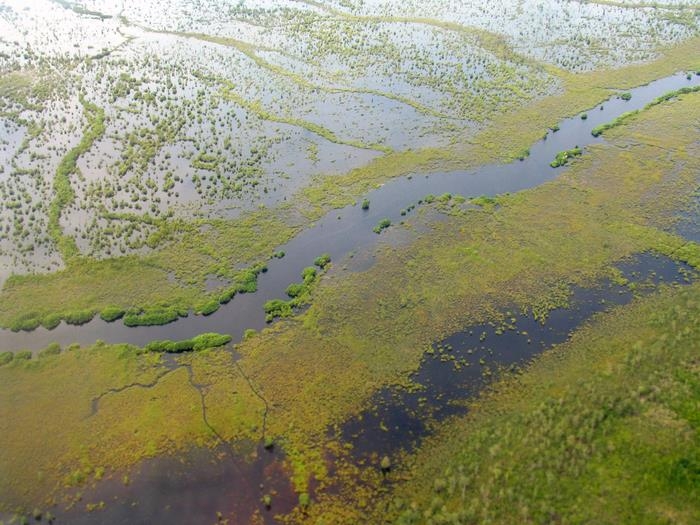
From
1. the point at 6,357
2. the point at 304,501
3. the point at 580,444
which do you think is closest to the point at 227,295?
the point at 6,357

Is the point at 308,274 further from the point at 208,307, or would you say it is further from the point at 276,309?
the point at 208,307

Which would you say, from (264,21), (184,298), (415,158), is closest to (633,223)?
(415,158)

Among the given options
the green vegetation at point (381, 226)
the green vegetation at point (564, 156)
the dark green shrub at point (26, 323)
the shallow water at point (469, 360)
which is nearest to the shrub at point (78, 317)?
the dark green shrub at point (26, 323)

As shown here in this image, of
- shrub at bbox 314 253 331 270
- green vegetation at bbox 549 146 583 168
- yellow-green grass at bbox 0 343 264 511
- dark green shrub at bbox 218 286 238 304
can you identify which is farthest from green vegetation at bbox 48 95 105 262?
green vegetation at bbox 549 146 583 168

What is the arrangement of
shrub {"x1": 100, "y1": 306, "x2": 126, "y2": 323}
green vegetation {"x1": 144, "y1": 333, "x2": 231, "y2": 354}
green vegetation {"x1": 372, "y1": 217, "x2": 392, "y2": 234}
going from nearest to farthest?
green vegetation {"x1": 144, "y1": 333, "x2": 231, "y2": 354} < shrub {"x1": 100, "y1": 306, "x2": 126, "y2": 323} < green vegetation {"x1": 372, "y1": 217, "x2": 392, "y2": 234}

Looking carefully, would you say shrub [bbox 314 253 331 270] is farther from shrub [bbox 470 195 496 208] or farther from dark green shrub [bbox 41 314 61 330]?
dark green shrub [bbox 41 314 61 330]

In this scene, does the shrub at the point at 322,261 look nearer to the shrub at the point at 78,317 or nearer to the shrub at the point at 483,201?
the shrub at the point at 483,201
